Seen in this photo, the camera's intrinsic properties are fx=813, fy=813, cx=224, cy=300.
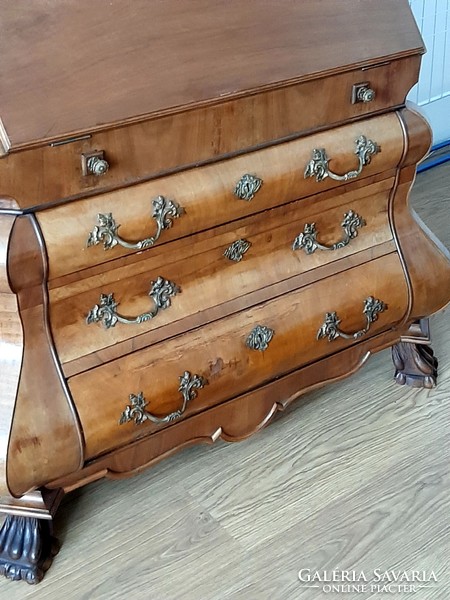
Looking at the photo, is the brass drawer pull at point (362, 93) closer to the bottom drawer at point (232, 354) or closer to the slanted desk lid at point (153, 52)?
the slanted desk lid at point (153, 52)

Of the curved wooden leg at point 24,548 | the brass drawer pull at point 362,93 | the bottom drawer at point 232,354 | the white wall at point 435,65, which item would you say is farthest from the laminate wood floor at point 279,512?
the white wall at point 435,65

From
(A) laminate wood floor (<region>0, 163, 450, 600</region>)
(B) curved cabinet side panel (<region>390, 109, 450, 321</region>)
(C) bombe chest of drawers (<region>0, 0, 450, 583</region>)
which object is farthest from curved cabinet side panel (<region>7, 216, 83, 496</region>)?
(B) curved cabinet side panel (<region>390, 109, 450, 321</region>)

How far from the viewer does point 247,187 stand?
1286mm

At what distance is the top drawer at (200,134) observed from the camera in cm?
Answer: 108

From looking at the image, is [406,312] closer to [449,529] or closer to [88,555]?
[449,529]

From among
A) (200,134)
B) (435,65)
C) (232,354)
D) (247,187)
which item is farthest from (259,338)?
(435,65)

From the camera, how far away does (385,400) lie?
174 cm

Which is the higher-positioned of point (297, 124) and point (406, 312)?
point (297, 124)

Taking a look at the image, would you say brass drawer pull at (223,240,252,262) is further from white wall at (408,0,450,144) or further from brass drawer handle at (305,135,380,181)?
white wall at (408,0,450,144)

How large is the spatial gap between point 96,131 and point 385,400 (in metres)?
0.94

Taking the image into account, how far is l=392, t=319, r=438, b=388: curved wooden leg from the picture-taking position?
1725 millimetres

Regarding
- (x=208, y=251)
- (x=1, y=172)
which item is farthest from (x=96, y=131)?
(x=208, y=251)

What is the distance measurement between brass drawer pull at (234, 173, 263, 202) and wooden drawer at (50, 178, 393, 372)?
0.19 feet

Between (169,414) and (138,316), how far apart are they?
18cm
